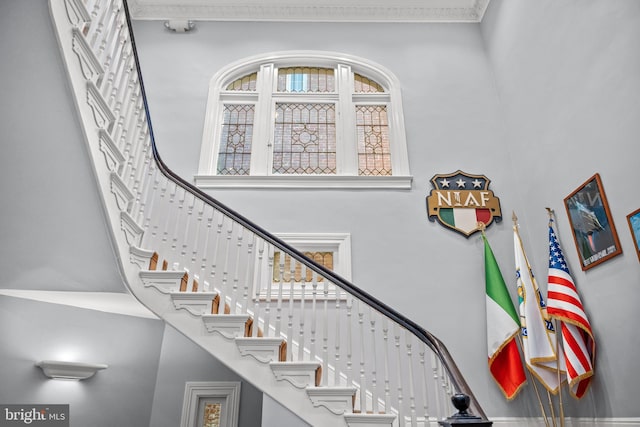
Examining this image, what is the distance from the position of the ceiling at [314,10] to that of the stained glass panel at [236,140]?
144 centimetres

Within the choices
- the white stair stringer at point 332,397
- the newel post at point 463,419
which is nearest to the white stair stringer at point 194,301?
the white stair stringer at point 332,397

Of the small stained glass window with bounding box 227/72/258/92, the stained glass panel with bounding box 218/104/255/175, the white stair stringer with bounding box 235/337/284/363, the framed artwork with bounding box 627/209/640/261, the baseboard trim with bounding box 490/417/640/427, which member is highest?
the small stained glass window with bounding box 227/72/258/92

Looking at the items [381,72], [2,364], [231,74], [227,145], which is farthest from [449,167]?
[2,364]

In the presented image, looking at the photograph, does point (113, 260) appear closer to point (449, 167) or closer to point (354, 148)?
point (354, 148)

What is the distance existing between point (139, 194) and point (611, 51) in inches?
144

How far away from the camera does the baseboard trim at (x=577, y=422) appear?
2.75 metres

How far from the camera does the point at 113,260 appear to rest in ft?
8.51

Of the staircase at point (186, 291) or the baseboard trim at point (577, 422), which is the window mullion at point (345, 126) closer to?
the staircase at point (186, 291)

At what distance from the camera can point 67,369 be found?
2990 mm

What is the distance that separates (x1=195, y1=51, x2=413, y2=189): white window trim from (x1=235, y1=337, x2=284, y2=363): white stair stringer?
2.13 meters

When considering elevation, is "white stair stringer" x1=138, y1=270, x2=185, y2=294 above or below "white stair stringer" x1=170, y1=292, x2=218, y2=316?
above

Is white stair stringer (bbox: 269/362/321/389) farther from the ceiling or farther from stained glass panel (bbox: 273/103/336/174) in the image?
the ceiling

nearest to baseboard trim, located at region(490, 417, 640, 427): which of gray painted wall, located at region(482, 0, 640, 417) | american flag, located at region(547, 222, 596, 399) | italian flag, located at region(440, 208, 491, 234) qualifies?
gray painted wall, located at region(482, 0, 640, 417)

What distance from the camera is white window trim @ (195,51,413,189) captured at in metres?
4.38
